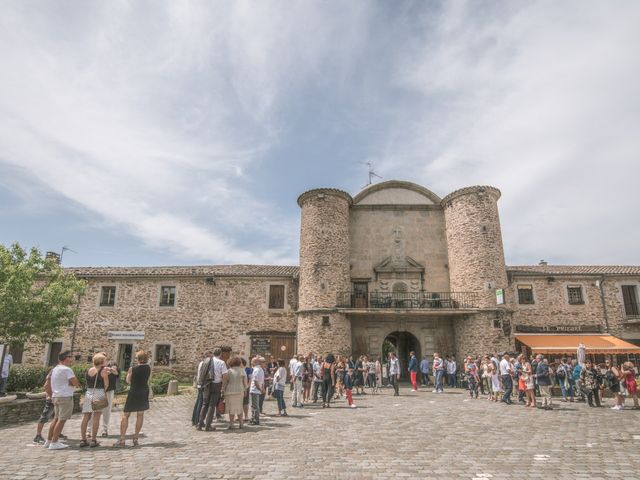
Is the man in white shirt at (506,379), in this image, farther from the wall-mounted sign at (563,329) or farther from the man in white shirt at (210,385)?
the wall-mounted sign at (563,329)

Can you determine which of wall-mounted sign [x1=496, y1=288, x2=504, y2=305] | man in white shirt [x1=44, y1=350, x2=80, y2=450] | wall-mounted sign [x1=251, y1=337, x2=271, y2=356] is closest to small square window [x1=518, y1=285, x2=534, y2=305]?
wall-mounted sign [x1=496, y1=288, x2=504, y2=305]

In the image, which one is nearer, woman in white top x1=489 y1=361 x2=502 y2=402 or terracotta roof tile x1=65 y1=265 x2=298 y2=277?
woman in white top x1=489 y1=361 x2=502 y2=402

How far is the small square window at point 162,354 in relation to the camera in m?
21.4

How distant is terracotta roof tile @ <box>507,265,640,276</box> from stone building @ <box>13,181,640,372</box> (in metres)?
0.11

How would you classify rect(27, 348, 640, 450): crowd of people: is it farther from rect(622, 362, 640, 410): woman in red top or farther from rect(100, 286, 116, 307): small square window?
rect(100, 286, 116, 307): small square window

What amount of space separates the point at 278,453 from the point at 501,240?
58.5ft

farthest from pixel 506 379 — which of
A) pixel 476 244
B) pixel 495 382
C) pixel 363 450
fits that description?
pixel 476 244

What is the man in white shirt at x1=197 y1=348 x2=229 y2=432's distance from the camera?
317 inches

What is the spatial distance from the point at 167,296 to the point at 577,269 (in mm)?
23306

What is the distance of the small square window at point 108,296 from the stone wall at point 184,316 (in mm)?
240

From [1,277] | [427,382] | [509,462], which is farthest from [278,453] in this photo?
[1,277]

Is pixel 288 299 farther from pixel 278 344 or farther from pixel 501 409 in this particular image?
pixel 501 409

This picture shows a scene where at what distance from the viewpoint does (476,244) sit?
20.3m

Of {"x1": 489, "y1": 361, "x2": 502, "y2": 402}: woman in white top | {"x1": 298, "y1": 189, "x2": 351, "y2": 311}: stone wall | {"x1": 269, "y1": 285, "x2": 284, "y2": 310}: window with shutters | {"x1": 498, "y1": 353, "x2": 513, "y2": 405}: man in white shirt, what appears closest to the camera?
{"x1": 498, "y1": 353, "x2": 513, "y2": 405}: man in white shirt
